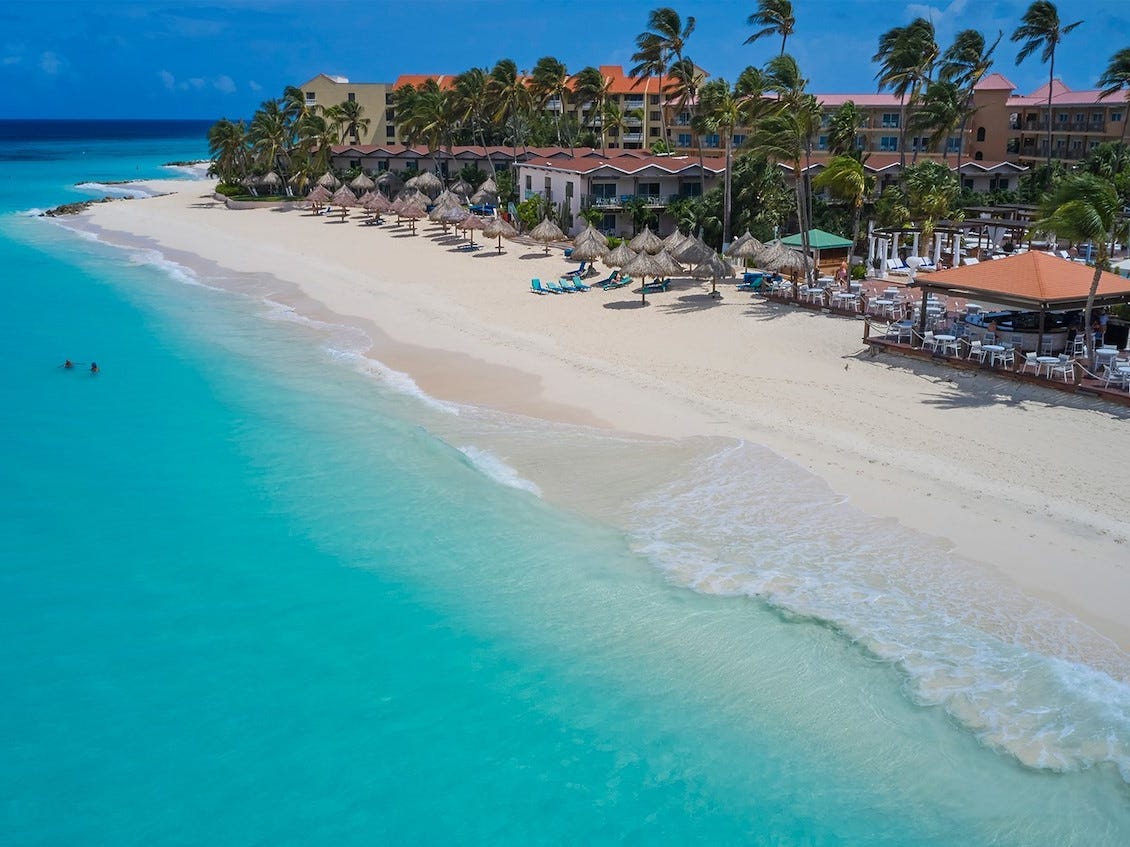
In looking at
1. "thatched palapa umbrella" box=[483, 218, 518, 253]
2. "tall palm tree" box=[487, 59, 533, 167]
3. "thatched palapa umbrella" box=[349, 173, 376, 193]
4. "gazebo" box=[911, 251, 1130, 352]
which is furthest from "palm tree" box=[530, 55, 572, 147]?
"gazebo" box=[911, 251, 1130, 352]

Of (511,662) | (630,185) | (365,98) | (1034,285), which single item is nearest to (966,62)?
(630,185)

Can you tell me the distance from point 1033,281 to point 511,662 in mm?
16183

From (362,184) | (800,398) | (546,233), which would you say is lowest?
(800,398)

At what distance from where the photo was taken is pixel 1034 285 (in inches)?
856

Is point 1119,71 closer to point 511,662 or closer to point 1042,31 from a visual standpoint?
point 1042,31

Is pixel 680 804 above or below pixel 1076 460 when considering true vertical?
below

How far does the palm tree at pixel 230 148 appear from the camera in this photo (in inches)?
2908

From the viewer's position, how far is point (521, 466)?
19.3 metres

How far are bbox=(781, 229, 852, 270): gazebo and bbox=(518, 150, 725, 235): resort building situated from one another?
37.5 ft

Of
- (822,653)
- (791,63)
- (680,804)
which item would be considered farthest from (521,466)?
(791,63)

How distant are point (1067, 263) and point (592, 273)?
1928cm

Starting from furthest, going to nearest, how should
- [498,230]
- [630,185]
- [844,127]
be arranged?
1. [630,185]
2. [498,230]
3. [844,127]

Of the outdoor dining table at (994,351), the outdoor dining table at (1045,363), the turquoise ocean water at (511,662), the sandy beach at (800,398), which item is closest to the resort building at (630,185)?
the sandy beach at (800,398)

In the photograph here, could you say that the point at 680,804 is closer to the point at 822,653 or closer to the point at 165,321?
the point at 822,653
